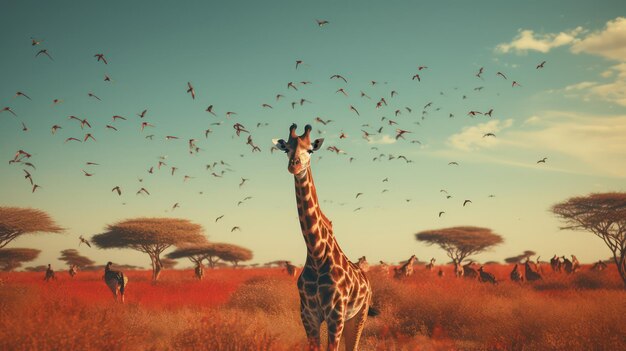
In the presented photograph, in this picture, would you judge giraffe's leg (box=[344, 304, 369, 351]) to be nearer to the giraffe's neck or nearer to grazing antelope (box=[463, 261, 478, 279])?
the giraffe's neck

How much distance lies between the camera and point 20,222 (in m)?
27.9

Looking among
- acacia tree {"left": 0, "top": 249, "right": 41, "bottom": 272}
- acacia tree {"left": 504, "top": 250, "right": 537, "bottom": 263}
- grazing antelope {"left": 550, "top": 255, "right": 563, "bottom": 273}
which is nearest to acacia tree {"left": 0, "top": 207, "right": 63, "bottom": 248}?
acacia tree {"left": 0, "top": 249, "right": 41, "bottom": 272}

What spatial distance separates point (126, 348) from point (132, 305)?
8.83 m

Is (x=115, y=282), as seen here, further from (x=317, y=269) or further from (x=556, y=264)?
(x=556, y=264)

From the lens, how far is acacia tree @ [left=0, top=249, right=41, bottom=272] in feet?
145

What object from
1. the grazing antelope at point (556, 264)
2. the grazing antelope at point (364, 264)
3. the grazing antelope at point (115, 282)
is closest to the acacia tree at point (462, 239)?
the grazing antelope at point (556, 264)

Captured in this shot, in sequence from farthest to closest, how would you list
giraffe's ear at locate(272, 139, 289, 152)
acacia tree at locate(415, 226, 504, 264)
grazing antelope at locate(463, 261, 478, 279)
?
acacia tree at locate(415, 226, 504, 264) < grazing antelope at locate(463, 261, 478, 279) < giraffe's ear at locate(272, 139, 289, 152)

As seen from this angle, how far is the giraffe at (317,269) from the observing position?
6.34 m

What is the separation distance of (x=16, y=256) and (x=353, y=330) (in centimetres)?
5025

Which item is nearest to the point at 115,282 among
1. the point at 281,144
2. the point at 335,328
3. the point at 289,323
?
the point at 289,323

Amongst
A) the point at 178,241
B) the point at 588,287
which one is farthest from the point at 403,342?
the point at 178,241

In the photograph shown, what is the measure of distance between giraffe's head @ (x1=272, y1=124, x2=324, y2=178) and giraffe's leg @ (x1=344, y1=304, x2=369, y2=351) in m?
2.90

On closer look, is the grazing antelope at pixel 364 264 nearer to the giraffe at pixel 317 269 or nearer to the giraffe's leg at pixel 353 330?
the giraffe's leg at pixel 353 330

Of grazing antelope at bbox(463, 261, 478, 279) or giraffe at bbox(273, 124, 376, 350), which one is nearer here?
giraffe at bbox(273, 124, 376, 350)
